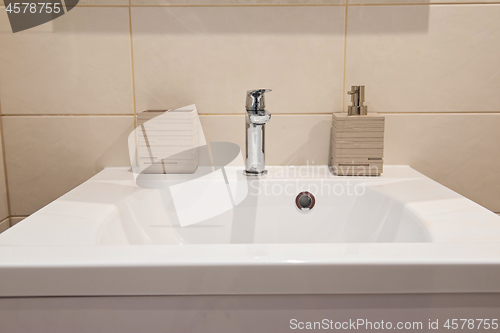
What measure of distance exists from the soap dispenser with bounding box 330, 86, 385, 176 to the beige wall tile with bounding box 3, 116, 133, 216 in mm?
460

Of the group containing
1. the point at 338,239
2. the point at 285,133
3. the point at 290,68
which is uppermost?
the point at 290,68

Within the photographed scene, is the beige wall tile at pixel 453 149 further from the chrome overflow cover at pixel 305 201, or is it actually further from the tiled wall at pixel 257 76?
the chrome overflow cover at pixel 305 201

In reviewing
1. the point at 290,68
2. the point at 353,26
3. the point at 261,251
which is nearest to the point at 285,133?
the point at 290,68

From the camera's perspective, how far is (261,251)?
1.34 ft

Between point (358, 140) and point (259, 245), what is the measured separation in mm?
421

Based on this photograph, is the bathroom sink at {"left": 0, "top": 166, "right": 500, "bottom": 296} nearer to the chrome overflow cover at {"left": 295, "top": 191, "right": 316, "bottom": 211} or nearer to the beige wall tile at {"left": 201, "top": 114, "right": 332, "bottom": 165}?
the chrome overflow cover at {"left": 295, "top": 191, "right": 316, "bottom": 211}

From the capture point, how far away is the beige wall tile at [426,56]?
2.66 feet

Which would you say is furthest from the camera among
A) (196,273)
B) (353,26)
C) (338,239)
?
(353,26)

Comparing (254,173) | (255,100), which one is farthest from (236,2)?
(254,173)

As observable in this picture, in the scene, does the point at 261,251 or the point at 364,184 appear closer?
the point at 261,251

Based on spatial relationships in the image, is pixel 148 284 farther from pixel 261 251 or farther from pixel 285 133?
pixel 285 133

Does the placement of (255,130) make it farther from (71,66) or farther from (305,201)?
(71,66)

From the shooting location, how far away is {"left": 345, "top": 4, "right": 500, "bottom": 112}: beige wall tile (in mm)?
810

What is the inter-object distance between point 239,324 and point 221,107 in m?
0.54
